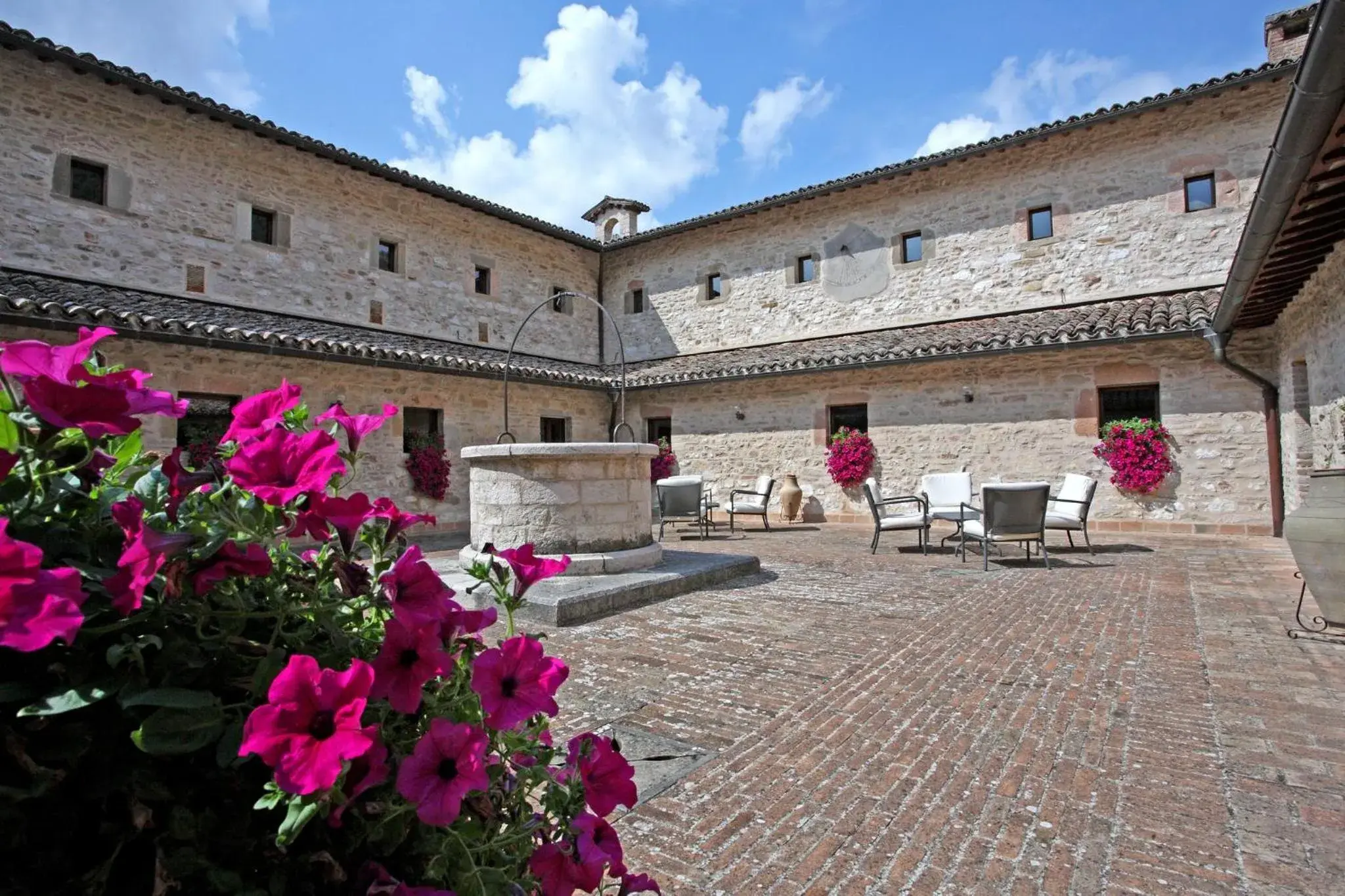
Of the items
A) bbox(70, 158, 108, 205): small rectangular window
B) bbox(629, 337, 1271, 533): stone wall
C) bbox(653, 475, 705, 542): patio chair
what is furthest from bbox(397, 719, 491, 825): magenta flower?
bbox(70, 158, 108, 205): small rectangular window

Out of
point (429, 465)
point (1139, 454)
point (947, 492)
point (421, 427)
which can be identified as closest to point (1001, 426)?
point (1139, 454)

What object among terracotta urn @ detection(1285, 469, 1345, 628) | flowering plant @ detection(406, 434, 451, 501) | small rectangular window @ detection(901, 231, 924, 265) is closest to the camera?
terracotta urn @ detection(1285, 469, 1345, 628)

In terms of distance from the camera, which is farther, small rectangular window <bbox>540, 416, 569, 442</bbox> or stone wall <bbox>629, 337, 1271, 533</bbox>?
small rectangular window <bbox>540, 416, 569, 442</bbox>

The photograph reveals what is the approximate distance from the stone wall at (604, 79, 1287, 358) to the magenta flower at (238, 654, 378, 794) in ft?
45.4

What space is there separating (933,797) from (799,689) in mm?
1170

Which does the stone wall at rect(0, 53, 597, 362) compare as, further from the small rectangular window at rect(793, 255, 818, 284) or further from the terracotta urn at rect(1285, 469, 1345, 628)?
the terracotta urn at rect(1285, 469, 1345, 628)

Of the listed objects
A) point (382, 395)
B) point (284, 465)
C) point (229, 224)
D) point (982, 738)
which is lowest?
point (982, 738)

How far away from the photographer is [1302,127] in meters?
3.67

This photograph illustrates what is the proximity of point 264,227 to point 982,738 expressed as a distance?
526 inches

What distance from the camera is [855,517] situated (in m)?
12.6

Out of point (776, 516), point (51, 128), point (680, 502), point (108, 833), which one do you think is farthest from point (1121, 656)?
point (51, 128)

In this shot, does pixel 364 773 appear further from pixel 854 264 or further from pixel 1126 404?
pixel 854 264

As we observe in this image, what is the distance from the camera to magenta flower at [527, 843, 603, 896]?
0.95m

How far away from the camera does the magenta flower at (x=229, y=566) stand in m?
0.78
